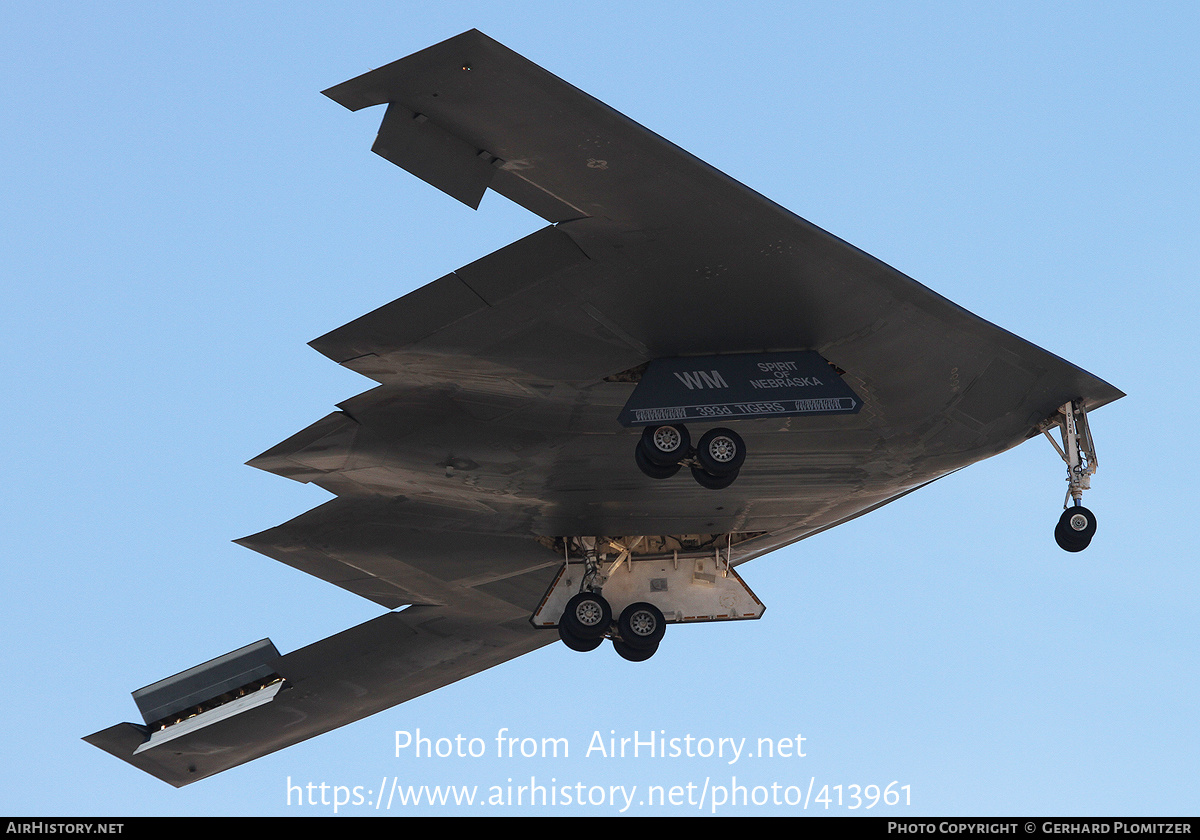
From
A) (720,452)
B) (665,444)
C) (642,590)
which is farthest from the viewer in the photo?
(642,590)

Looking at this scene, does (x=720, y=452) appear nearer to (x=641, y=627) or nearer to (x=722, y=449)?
(x=722, y=449)

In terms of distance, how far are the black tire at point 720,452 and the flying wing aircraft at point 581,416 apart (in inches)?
1.2

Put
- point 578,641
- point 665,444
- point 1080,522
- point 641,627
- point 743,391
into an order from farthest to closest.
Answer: point 641,627
point 578,641
point 1080,522
point 665,444
point 743,391

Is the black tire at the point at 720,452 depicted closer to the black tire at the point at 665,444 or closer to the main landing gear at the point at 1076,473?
the black tire at the point at 665,444

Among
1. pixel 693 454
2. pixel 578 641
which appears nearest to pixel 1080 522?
pixel 693 454

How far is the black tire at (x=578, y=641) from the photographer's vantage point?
2225 cm

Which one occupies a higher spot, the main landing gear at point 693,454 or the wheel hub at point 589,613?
the main landing gear at point 693,454

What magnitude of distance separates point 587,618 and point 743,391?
488 centimetres

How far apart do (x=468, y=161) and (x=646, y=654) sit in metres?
Answer: 8.76

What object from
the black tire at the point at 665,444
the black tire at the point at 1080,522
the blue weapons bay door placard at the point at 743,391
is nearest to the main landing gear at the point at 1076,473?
the black tire at the point at 1080,522

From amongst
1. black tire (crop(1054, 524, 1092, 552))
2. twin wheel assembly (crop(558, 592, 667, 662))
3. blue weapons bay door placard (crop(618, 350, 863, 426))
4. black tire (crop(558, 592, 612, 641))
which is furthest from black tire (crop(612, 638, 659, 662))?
black tire (crop(1054, 524, 1092, 552))

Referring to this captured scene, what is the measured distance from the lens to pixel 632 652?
74.3 feet
